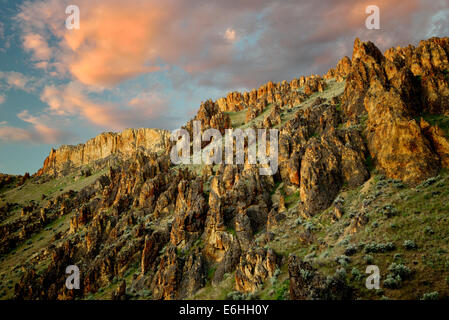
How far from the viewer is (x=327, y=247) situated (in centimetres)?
2231

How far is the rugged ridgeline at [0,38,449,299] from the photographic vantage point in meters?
19.3

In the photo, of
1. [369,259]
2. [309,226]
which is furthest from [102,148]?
[369,259]

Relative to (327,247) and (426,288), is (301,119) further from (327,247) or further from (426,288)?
(426,288)

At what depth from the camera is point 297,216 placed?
30.7 meters

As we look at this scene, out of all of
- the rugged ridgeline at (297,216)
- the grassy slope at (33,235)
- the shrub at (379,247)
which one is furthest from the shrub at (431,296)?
the grassy slope at (33,235)

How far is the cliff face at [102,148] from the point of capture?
138000 mm

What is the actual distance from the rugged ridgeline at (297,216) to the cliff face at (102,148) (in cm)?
8244

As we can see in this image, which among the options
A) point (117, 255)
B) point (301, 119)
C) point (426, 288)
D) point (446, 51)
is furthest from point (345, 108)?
point (117, 255)

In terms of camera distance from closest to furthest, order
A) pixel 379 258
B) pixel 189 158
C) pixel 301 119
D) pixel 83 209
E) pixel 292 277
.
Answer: pixel 292 277 < pixel 379 258 < pixel 301 119 < pixel 83 209 < pixel 189 158

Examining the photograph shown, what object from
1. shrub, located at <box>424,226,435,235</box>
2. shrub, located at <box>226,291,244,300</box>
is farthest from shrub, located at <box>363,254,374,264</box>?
shrub, located at <box>226,291,244,300</box>

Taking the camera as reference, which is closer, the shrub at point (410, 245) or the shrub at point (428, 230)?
the shrub at point (410, 245)

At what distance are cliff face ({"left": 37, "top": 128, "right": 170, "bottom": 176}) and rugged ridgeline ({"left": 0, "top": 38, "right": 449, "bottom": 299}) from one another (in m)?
82.4

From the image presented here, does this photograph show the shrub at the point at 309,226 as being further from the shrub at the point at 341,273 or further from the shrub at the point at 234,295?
the shrub at the point at 234,295
